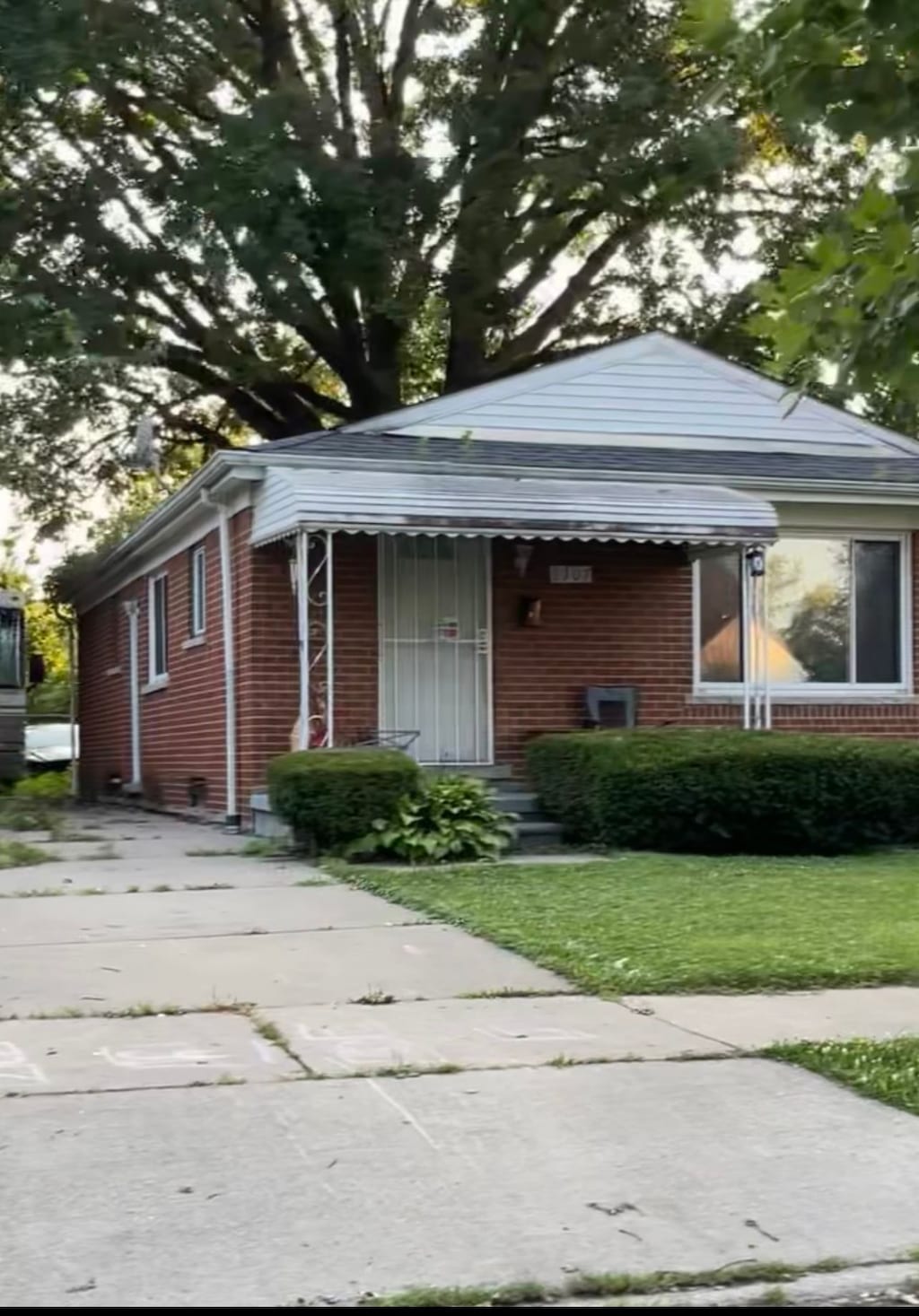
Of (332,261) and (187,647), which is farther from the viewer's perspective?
(332,261)

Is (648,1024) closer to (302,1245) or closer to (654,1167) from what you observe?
(654,1167)

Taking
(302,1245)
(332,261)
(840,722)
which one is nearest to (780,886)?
(840,722)

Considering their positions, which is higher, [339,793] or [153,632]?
[153,632]

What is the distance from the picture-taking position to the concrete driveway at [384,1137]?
3.88 metres

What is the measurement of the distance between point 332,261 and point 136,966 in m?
14.7

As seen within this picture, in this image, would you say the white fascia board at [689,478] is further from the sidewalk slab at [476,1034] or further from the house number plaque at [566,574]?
the sidewalk slab at [476,1034]

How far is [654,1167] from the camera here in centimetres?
456

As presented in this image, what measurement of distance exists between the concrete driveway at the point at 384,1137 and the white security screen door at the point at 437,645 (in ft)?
20.8

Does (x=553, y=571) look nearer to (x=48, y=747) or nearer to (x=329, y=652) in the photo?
(x=329, y=652)

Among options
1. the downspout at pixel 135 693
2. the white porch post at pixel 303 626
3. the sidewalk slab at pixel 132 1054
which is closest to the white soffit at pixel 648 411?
the white porch post at pixel 303 626

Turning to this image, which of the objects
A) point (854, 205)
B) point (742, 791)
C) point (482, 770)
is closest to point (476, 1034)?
point (854, 205)

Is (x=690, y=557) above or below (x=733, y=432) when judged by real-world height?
below

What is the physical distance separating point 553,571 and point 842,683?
10.4 feet

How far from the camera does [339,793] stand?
11.4 metres
